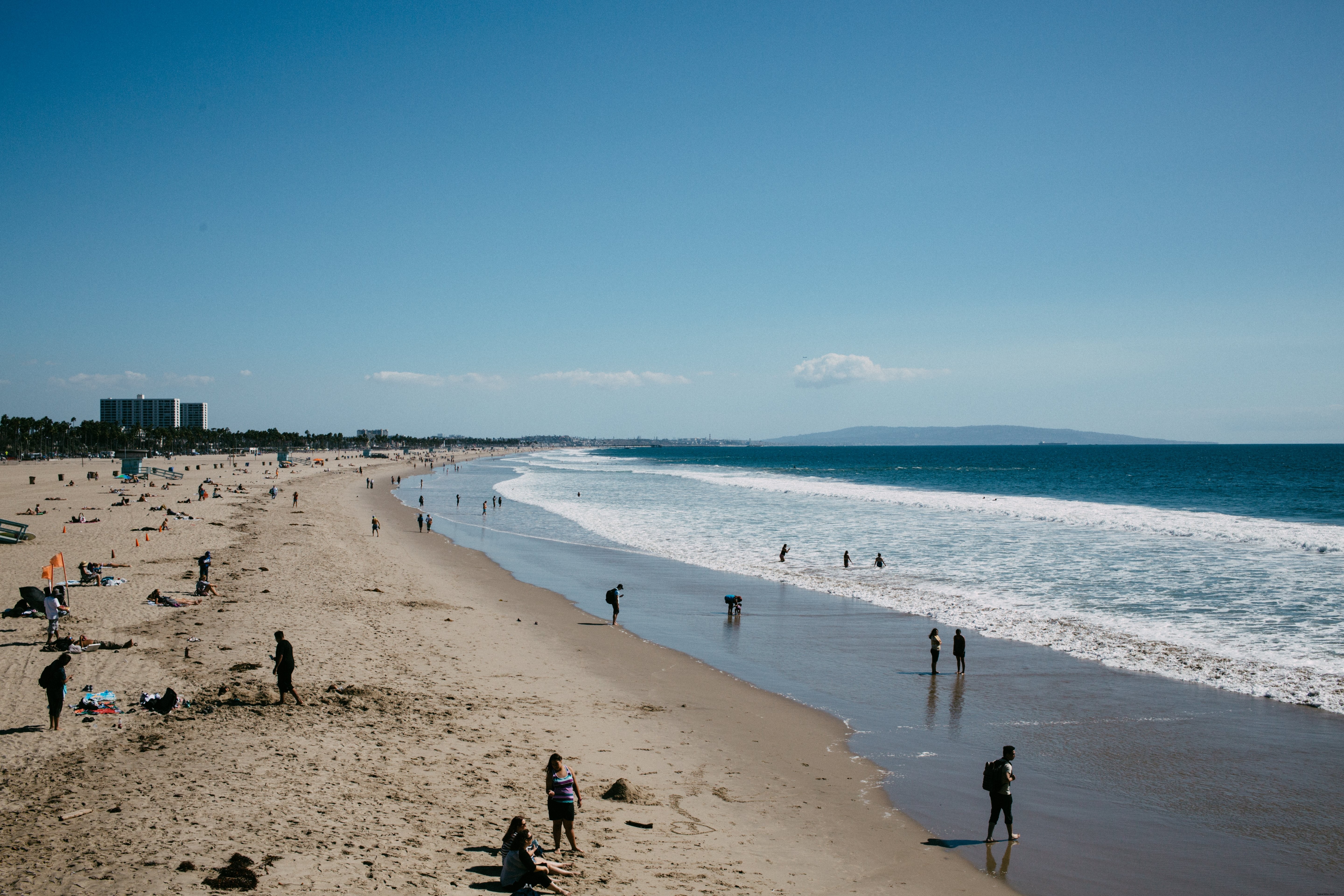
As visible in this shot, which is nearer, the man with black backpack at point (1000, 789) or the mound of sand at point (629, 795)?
the man with black backpack at point (1000, 789)

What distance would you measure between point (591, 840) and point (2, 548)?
31.2 meters

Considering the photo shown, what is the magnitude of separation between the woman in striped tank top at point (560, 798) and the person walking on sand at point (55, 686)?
7.79 m

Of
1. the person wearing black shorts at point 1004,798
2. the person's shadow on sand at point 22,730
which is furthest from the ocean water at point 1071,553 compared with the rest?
the person's shadow on sand at point 22,730

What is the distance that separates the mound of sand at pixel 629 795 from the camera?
9.93 m

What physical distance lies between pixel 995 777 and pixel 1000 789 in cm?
15

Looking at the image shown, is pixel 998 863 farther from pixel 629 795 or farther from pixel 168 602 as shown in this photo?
pixel 168 602

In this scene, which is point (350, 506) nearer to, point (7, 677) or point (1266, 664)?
point (7, 677)

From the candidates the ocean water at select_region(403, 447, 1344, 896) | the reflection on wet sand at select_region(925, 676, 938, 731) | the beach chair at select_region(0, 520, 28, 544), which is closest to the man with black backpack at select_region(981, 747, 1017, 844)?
the ocean water at select_region(403, 447, 1344, 896)

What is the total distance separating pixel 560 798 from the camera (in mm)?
8188

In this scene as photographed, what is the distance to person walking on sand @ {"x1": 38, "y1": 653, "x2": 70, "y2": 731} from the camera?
10.7 meters

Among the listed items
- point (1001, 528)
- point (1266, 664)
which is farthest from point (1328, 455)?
point (1266, 664)

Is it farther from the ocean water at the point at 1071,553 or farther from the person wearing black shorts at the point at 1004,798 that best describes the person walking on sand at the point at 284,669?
the ocean water at the point at 1071,553

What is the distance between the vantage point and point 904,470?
131m

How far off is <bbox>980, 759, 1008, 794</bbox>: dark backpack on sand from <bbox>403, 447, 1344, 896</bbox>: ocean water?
747 millimetres
